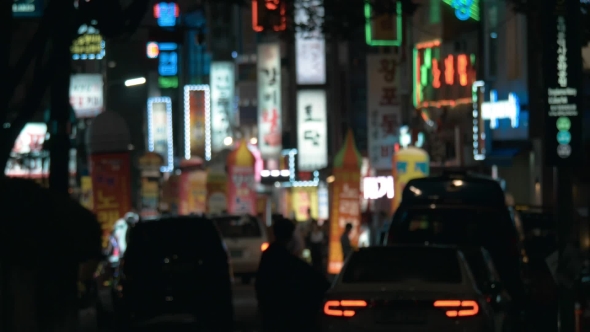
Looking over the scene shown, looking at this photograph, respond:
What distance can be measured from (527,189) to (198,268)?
→ 2240 centimetres

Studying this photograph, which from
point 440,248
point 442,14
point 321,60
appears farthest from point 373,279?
point 442,14

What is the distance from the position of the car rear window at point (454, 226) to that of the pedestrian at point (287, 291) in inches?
276

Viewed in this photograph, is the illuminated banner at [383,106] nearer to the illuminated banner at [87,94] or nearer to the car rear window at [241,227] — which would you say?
the car rear window at [241,227]

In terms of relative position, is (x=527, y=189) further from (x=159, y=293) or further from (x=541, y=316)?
(x=159, y=293)

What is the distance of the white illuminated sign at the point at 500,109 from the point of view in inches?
1324

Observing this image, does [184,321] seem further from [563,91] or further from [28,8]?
[563,91]

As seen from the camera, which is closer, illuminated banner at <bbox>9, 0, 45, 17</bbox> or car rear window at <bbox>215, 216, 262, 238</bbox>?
illuminated banner at <bbox>9, 0, 45, 17</bbox>

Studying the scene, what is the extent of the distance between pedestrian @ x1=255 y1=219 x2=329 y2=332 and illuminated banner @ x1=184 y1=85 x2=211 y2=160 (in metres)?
50.0

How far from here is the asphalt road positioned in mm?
19766

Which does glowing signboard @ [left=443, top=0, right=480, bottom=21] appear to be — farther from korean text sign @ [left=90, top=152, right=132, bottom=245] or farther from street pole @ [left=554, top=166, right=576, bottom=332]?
street pole @ [left=554, top=166, right=576, bottom=332]

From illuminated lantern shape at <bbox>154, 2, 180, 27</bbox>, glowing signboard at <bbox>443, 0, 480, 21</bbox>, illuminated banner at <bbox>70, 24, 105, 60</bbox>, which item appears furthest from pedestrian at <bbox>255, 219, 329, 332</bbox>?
illuminated lantern shape at <bbox>154, 2, 180, 27</bbox>

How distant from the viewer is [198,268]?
58.6 feet

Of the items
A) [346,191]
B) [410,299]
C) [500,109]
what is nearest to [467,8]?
[500,109]

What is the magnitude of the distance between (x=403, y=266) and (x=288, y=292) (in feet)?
6.32
